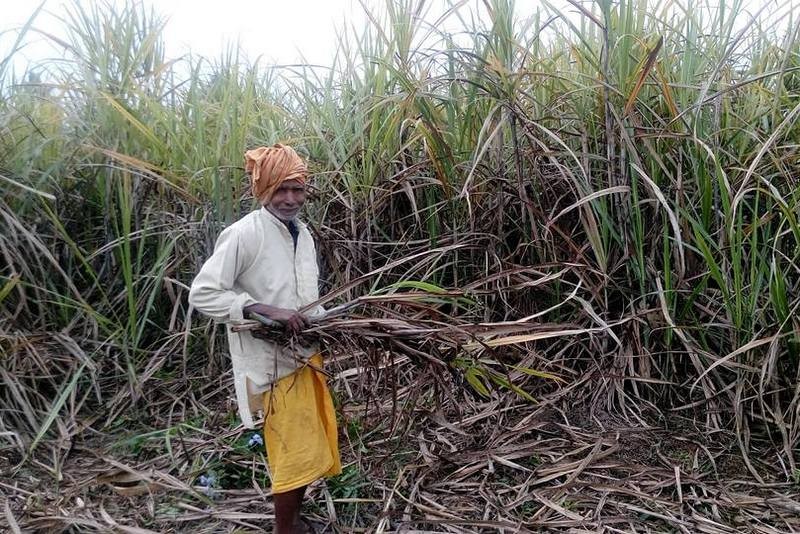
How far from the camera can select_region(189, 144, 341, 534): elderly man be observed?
2010mm

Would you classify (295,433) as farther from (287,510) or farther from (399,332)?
(399,332)

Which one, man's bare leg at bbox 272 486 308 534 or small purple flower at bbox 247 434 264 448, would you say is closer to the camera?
man's bare leg at bbox 272 486 308 534

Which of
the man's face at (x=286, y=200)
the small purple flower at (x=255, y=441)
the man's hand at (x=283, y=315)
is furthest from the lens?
the small purple flower at (x=255, y=441)

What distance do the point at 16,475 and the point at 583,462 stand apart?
2.02 m

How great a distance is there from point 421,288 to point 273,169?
0.58 meters

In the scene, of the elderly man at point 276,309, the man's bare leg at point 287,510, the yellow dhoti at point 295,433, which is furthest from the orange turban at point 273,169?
the man's bare leg at point 287,510

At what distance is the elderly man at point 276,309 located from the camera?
2.01 m

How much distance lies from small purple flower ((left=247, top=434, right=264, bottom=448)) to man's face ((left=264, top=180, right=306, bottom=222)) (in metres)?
0.92

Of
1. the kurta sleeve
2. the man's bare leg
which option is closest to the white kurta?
the kurta sleeve

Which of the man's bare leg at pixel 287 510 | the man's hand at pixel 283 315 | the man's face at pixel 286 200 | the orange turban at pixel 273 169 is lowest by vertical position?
the man's bare leg at pixel 287 510

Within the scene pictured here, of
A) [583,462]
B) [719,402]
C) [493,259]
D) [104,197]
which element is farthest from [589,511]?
[104,197]

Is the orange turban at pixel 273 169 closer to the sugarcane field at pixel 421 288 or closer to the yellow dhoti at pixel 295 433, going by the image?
the sugarcane field at pixel 421 288

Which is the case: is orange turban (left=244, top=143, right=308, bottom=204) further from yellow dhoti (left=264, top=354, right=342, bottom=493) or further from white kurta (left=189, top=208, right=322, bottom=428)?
yellow dhoti (left=264, top=354, right=342, bottom=493)

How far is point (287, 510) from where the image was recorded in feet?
6.84
